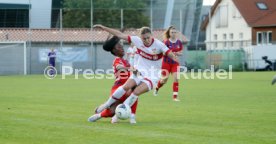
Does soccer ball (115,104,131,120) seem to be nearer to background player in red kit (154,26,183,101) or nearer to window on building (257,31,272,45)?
background player in red kit (154,26,183,101)

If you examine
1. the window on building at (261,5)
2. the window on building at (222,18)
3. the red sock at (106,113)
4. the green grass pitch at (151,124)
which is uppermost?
the window on building at (261,5)

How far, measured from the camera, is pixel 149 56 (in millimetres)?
A: 13070

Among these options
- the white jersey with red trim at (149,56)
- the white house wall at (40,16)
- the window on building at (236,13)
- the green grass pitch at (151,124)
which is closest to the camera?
the green grass pitch at (151,124)

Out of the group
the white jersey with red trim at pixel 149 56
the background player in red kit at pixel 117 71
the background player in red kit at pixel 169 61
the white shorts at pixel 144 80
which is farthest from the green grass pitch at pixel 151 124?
the background player in red kit at pixel 169 61

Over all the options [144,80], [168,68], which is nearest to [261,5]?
[168,68]

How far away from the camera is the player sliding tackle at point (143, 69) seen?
12.7m

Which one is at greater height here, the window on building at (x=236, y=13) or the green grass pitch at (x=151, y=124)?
the window on building at (x=236, y=13)

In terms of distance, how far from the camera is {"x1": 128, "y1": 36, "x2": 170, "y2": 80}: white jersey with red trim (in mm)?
12961

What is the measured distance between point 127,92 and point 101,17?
40.6 m

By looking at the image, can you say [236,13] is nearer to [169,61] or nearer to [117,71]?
[169,61]

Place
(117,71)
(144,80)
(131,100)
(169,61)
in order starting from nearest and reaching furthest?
(131,100) → (144,80) → (117,71) → (169,61)

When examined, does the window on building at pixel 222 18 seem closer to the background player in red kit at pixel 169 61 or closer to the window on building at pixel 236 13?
the window on building at pixel 236 13

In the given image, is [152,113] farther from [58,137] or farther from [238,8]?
[238,8]

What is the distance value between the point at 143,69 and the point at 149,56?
10.3 inches
